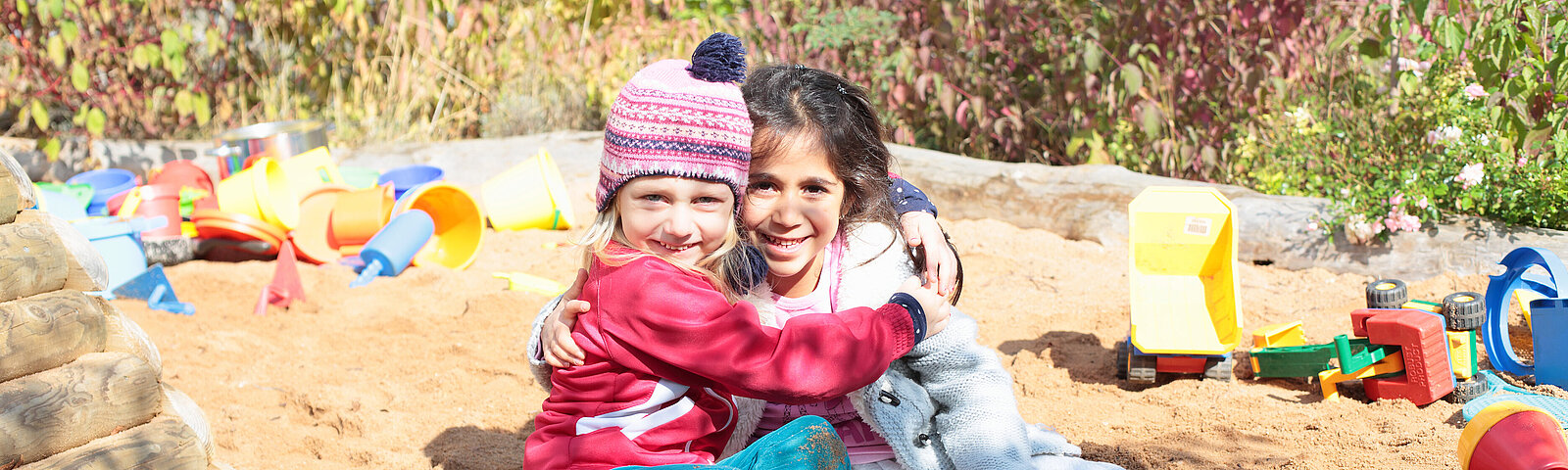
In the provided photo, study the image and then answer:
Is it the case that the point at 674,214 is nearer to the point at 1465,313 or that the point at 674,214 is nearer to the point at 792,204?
the point at 792,204

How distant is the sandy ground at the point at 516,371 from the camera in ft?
7.64

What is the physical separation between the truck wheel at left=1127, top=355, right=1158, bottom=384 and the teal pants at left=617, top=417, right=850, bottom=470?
1.37m

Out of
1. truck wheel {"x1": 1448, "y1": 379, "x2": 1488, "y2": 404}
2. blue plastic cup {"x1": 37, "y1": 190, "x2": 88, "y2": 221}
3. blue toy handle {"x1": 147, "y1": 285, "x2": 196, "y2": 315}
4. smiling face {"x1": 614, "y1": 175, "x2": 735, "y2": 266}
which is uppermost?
smiling face {"x1": 614, "y1": 175, "x2": 735, "y2": 266}

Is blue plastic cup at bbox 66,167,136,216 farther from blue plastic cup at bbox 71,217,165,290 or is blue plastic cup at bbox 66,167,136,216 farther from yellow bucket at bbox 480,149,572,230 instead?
yellow bucket at bbox 480,149,572,230

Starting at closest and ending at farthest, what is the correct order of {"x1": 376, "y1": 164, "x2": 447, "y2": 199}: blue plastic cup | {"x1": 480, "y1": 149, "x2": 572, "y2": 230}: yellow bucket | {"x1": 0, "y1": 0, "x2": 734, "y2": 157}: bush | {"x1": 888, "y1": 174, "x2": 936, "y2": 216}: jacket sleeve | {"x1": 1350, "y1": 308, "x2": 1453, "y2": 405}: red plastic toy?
{"x1": 888, "y1": 174, "x2": 936, "y2": 216}: jacket sleeve
{"x1": 1350, "y1": 308, "x2": 1453, "y2": 405}: red plastic toy
{"x1": 480, "y1": 149, "x2": 572, "y2": 230}: yellow bucket
{"x1": 376, "y1": 164, "x2": 447, "y2": 199}: blue plastic cup
{"x1": 0, "y1": 0, "x2": 734, "y2": 157}: bush

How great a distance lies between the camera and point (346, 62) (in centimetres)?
738

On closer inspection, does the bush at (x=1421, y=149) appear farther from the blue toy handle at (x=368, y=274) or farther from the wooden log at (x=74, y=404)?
the blue toy handle at (x=368, y=274)

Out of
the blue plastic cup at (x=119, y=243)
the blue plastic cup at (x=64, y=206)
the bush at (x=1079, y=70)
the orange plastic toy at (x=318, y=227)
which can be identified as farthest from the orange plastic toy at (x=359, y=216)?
the bush at (x=1079, y=70)

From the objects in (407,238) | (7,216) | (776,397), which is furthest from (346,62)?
(776,397)

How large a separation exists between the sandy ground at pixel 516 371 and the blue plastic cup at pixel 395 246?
7cm

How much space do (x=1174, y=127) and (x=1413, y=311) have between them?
7.30ft

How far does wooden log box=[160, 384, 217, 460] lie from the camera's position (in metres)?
1.80

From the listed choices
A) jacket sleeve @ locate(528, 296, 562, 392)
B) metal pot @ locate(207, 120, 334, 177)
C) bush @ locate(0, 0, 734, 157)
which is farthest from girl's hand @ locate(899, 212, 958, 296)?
bush @ locate(0, 0, 734, 157)

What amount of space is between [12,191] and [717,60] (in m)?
1.13
